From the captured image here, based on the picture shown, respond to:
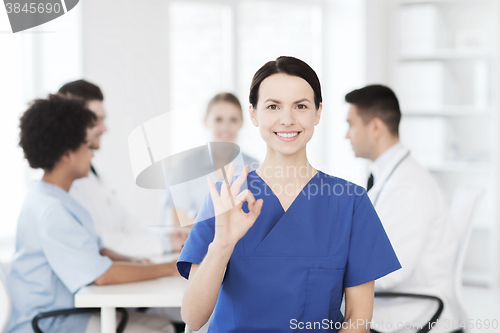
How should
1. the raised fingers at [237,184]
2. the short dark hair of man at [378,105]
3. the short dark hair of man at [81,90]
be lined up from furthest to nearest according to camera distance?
1. the short dark hair of man at [81,90]
2. the short dark hair of man at [378,105]
3. the raised fingers at [237,184]

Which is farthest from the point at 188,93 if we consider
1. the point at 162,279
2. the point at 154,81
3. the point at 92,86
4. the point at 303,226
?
the point at 303,226

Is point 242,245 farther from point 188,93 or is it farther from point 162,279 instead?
point 188,93

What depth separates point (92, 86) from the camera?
7.30ft

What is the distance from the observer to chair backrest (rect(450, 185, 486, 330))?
1679 mm

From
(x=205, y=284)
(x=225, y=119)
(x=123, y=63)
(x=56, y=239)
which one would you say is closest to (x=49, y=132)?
(x=56, y=239)

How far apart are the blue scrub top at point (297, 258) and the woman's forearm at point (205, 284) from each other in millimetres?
65

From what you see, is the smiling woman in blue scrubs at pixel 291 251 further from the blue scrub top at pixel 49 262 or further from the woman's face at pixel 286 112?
the blue scrub top at pixel 49 262

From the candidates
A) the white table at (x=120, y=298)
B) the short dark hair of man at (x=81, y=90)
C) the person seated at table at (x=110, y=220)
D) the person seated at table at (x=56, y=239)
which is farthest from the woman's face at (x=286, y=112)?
the short dark hair of man at (x=81, y=90)

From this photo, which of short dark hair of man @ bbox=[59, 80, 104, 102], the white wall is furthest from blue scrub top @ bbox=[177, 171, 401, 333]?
the white wall

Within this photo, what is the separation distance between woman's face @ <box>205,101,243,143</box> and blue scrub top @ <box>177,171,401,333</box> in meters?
1.37

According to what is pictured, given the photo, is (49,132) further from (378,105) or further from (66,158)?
(378,105)

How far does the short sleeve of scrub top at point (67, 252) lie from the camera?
1495mm

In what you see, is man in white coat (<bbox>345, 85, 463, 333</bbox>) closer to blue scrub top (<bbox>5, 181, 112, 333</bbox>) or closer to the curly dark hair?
blue scrub top (<bbox>5, 181, 112, 333</bbox>)

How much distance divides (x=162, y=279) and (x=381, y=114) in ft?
3.59
